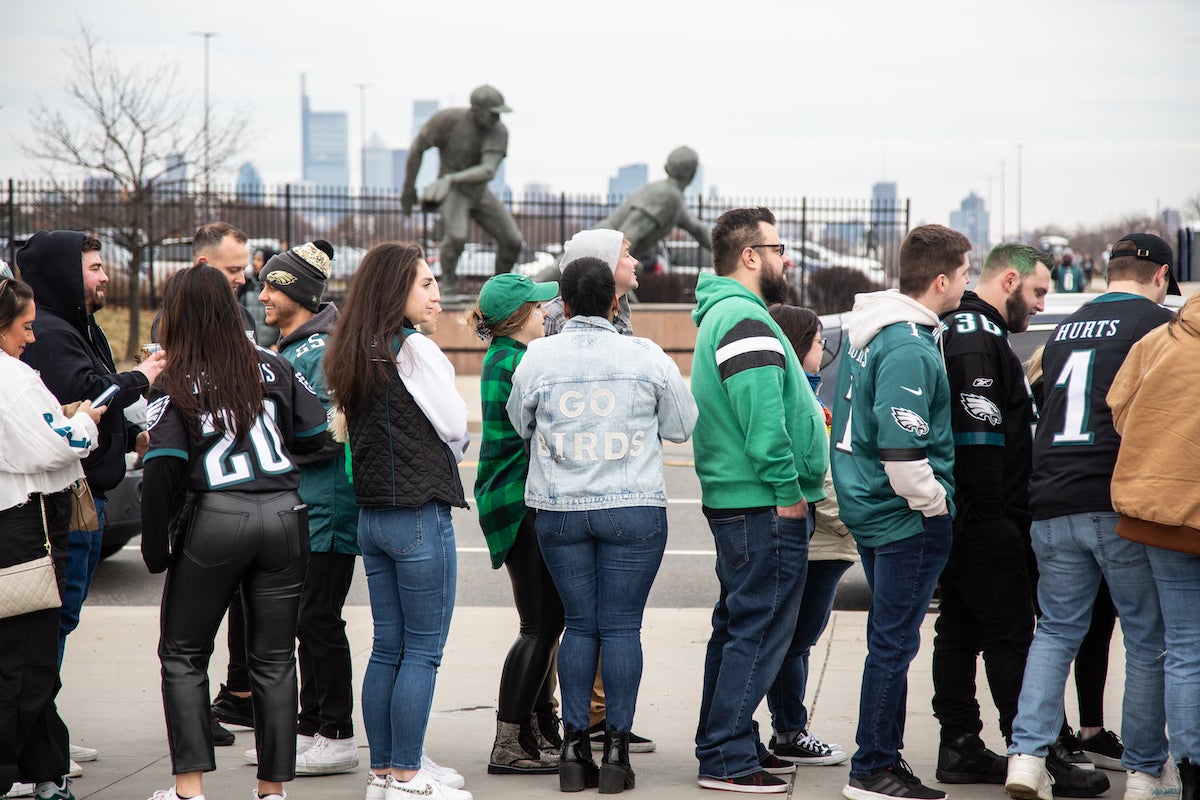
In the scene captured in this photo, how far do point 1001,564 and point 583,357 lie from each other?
1.69 metres

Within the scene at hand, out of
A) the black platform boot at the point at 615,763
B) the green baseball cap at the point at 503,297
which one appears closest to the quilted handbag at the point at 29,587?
the green baseball cap at the point at 503,297

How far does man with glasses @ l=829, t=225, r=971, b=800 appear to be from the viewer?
4121 millimetres

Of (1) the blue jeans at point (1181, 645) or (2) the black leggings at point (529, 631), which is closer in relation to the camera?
(1) the blue jeans at point (1181, 645)

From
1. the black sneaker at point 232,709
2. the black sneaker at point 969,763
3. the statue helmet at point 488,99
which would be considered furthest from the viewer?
the statue helmet at point 488,99

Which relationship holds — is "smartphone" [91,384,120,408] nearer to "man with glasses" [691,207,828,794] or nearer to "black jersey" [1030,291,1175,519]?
"man with glasses" [691,207,828,794]

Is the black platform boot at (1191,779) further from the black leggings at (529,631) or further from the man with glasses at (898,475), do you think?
the black leggings at (529,631)

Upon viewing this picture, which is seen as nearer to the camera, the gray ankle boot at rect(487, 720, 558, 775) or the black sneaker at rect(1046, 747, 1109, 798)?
the black sneaker at rect(1046, 747, 1109, 798)

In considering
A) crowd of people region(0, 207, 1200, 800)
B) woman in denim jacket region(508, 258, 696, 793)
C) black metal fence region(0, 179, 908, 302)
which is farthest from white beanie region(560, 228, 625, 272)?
black metal fence region(0, 179, 908, 302)

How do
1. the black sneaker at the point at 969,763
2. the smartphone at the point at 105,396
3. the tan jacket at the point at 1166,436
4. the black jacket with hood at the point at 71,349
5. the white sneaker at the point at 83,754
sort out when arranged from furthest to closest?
the white sneaker at the point at 83,754 < the black sneaker at the point at 969,763 < the black jacket with hood at the point at 71,349 < the smartphone at the point at 105,396 < the tan jacket at the point at 1166,436

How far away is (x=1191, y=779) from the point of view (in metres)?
3.90

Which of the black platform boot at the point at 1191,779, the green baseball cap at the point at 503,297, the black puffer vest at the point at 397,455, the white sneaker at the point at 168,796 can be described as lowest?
the white sneaker at the point at 168,796

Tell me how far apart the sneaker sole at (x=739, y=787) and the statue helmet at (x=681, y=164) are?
14.8 meters

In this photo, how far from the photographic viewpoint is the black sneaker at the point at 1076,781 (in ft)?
14.2

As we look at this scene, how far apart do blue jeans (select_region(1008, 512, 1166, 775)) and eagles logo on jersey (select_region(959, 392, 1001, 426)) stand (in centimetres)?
39
